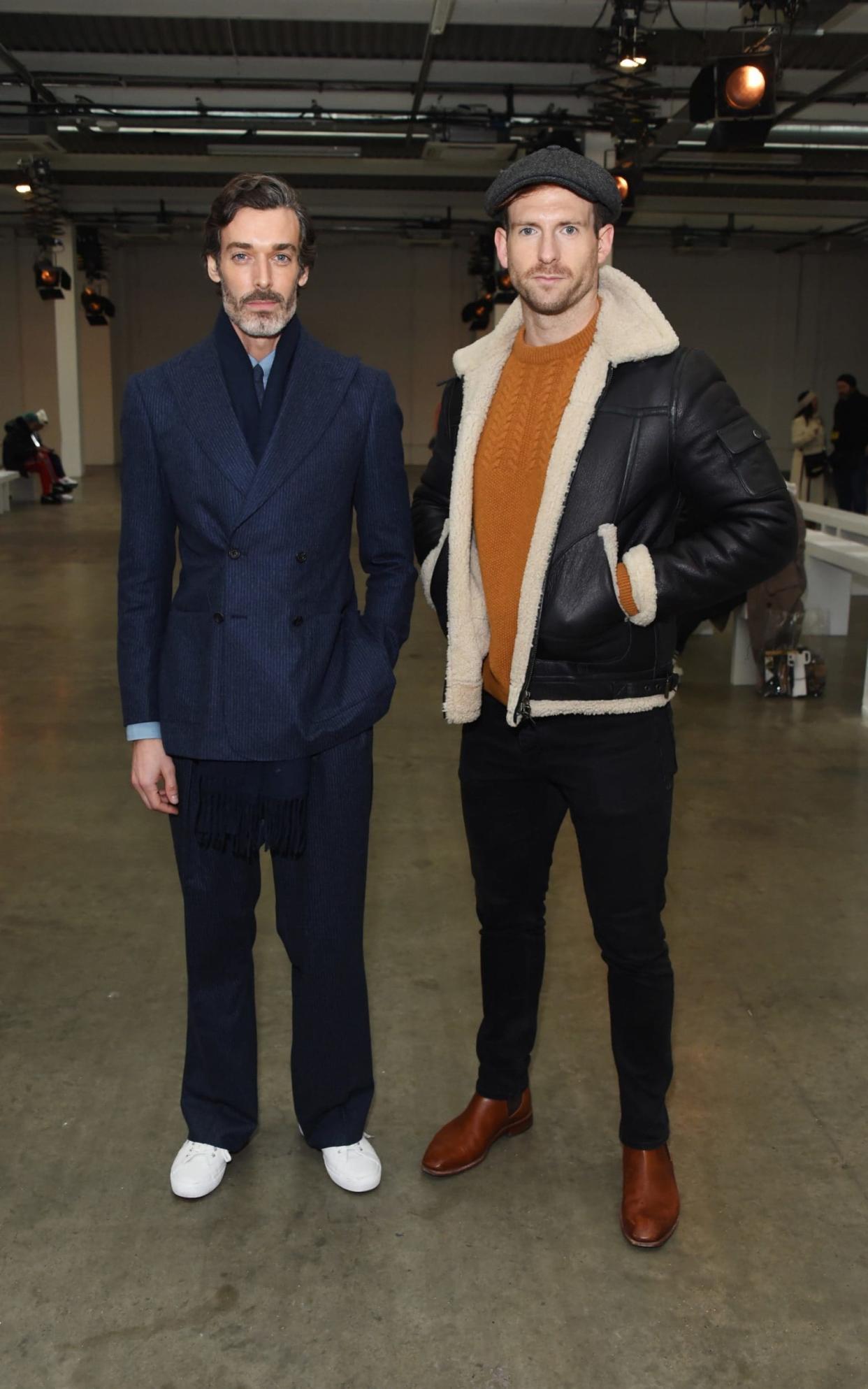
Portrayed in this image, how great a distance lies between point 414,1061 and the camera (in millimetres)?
2592

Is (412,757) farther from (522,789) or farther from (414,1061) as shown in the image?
(522,789)

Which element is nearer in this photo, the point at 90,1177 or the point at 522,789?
the point at 522,789

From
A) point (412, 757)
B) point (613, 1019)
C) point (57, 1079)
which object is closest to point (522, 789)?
point (613, 1019)

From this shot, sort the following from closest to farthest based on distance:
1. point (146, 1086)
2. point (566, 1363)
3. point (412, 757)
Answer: point (566, 1363)
point (146, 1086)
point (412, 757)

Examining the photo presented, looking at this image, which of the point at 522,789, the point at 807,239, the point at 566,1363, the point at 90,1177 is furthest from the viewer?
the point at 807,239

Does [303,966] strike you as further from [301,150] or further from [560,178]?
[301,150]

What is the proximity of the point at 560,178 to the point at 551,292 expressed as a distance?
144 mm

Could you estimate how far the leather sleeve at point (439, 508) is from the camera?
2002mm

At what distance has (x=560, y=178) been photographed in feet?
5.61

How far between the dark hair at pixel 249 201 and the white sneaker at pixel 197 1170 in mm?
1406

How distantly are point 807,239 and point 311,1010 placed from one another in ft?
64.7

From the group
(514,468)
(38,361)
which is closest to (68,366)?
(38,361)

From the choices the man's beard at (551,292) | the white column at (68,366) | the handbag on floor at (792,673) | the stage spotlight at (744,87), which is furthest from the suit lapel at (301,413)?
the white column at (68,366)

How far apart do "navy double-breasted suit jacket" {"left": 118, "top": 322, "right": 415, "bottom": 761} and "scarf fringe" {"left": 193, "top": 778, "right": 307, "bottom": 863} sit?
0.09m
